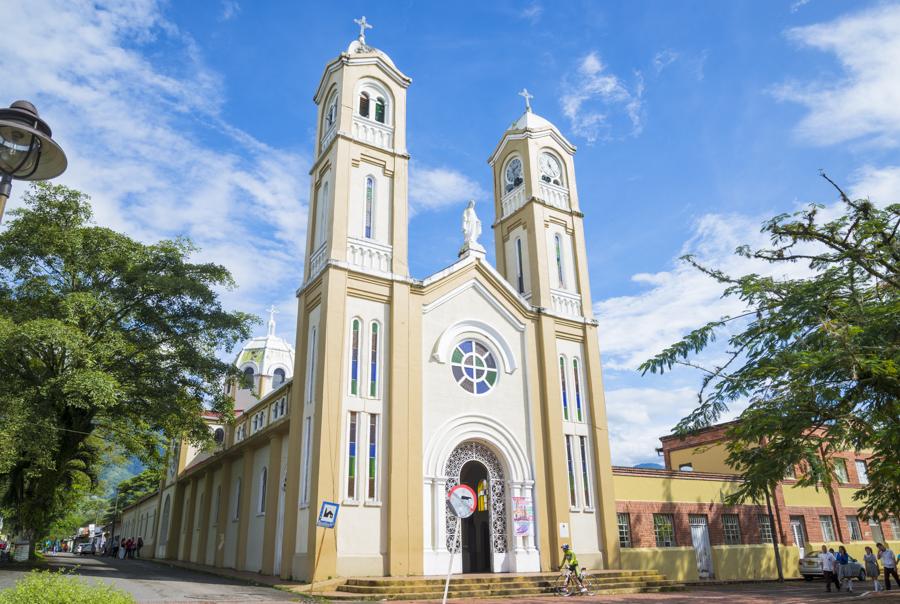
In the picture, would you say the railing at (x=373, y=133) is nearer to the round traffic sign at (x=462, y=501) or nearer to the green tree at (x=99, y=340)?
the green tree at (x=99, y=340)

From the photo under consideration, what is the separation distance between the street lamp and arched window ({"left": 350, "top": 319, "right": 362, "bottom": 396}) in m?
12.9

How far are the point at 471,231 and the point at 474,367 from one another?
5.57m

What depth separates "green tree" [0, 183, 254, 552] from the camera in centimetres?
2008

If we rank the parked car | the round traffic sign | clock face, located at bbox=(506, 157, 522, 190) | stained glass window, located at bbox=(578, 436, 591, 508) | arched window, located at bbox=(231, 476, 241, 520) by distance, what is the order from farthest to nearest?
clock face, located at bbox=(506, 157, 522, 190)
arched window, located at bbox=(231, 476, 241, 520)
the parked car
stained glass window, located at bbox=(578, 436, 591, 508)
the round traffic sign

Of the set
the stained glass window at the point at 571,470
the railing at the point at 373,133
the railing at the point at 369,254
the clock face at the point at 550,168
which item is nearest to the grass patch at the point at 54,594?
the railing at the point at 369,254

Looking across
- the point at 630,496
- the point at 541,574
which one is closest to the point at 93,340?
the point at 541,574

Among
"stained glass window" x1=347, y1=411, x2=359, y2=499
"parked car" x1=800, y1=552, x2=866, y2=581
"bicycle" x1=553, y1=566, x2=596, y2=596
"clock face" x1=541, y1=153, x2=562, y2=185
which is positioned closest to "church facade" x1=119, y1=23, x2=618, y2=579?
"stained glass window" x1=347, y1=411, x2=359, y2=499

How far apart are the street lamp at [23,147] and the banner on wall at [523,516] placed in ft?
56.0

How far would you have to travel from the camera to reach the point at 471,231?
24781 millimetres

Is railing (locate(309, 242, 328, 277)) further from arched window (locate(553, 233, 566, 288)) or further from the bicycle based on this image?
the bicycle

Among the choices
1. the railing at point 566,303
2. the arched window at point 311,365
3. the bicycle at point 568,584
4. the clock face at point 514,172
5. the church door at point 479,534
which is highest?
the clock face at point 514,172

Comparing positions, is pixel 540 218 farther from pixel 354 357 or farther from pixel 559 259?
pixel 354 357

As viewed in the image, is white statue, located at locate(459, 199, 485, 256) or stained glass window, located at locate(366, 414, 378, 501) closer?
stained glass window, located at locate(366, 414, 378, 501)

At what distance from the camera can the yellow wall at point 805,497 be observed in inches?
1114
